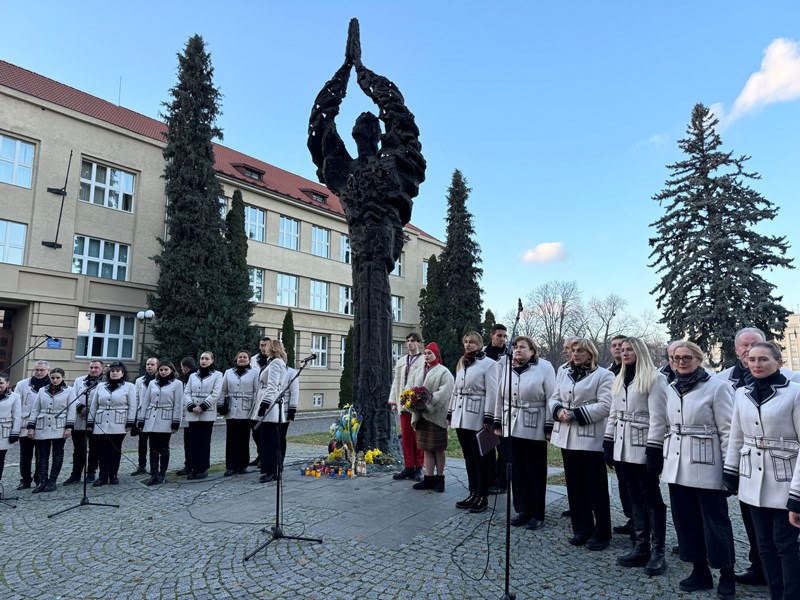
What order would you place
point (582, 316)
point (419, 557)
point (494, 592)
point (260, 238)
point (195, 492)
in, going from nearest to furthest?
point (494, 592), point (419, 557), point (195, 492), point (260, 238), point (582, 316)

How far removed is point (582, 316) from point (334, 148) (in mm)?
50815

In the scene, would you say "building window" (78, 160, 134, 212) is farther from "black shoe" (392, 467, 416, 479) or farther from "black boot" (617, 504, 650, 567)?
"black boot" (617, 504, 650, 567)

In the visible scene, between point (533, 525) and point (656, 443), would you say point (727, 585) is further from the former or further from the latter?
point (533, 525)

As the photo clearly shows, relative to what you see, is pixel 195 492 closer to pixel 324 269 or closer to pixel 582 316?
pixel 324 269

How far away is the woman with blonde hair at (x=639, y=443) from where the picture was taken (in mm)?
4434

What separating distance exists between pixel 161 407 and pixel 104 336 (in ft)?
54.8

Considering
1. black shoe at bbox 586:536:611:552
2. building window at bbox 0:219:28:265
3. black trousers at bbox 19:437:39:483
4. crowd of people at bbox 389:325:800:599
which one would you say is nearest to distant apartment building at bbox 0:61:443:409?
building window at bbox 0:219:28:265

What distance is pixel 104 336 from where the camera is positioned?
74.1 feet

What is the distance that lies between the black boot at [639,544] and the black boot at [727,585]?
63cm

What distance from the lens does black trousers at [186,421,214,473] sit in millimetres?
8422

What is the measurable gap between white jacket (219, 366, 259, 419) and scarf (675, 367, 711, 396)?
644 cm

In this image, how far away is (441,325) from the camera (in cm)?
3928

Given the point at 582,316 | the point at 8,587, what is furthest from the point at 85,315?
the point at 582,316

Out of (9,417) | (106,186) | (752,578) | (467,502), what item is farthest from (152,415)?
(106,186)
